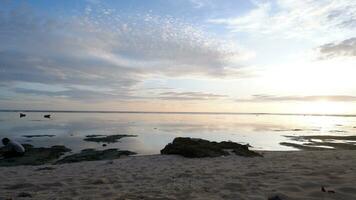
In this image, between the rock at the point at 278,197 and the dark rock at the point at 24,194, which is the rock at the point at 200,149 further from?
the dark rock at the point at 24,194

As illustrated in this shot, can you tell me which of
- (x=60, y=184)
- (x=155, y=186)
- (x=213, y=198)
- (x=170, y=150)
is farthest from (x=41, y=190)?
(x=170, y=150)

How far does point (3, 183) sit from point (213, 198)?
6599mm

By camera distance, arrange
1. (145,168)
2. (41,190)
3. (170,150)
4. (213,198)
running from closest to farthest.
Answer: (213,198)
(41,190)
(145,168)
(170,150)

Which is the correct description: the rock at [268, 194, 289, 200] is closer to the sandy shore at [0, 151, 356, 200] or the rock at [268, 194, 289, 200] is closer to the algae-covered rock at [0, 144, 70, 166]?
the sandy shore at [0, 151, 356, 200]

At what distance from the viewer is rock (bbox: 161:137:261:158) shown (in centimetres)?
1698

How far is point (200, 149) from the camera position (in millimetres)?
17344

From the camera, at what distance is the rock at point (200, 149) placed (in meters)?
17.0

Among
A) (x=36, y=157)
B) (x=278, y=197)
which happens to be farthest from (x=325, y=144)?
(x=278, y=197)

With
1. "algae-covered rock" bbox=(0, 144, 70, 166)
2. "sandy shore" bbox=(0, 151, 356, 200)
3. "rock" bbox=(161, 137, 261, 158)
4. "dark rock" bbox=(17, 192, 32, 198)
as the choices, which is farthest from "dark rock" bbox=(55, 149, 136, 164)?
"dark rock" bbox=(17, 192, 32, 198)

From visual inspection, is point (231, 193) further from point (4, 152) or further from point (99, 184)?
point (4, 152)

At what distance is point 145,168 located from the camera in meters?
13.0

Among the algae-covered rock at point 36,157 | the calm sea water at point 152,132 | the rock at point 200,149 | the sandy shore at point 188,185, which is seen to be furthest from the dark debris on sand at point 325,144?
the algae-covered rock at point 36,157

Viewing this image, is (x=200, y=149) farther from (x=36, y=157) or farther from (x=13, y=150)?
(x=13, y=150)

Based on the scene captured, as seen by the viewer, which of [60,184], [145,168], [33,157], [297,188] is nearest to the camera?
[297,188]
